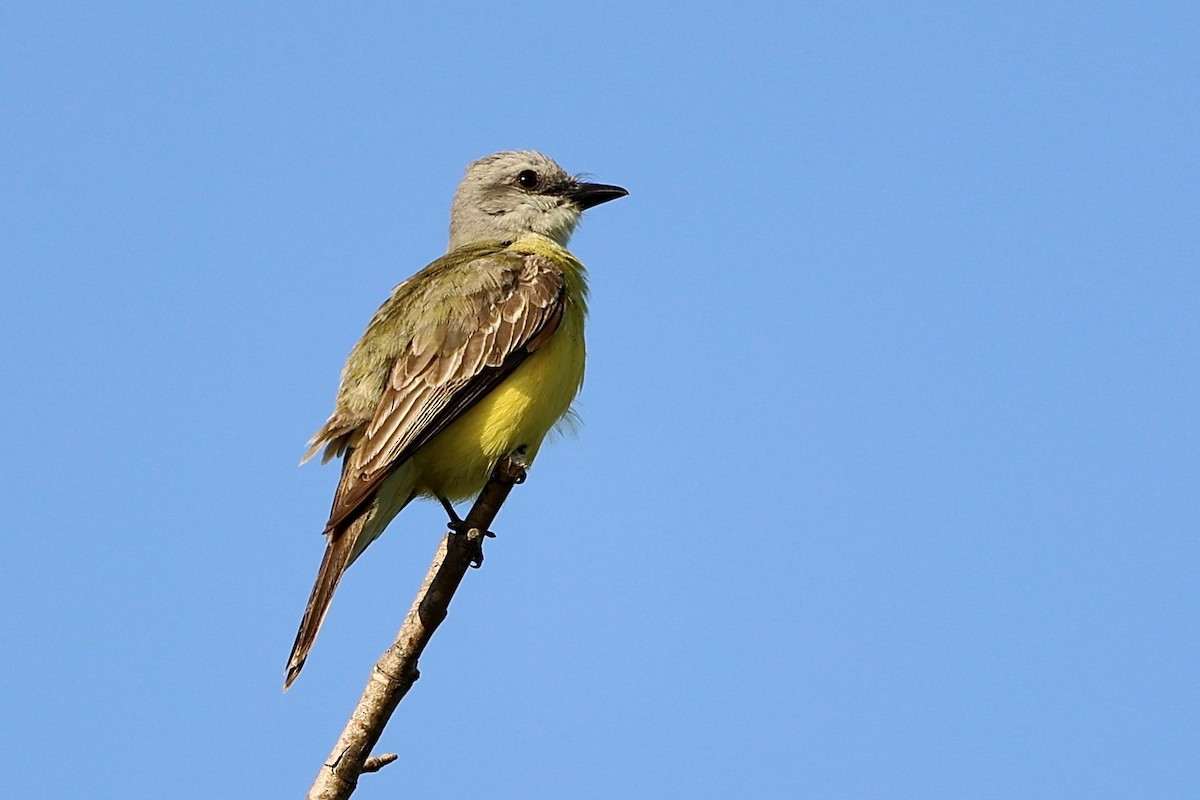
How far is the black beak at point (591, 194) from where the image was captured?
31.8 feet

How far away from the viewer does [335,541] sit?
6.73 meters

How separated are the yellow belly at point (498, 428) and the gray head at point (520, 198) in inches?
74.9

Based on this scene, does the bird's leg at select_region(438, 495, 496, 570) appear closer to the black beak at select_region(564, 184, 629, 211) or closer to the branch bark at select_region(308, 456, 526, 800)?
the branch bark at select_region(308, 456, 526, 800)

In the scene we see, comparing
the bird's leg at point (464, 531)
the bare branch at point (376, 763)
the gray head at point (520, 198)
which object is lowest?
the bare branch at point (376, 763)

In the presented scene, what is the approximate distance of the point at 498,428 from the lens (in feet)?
24.4

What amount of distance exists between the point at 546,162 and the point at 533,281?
209cm

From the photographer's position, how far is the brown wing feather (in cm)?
699

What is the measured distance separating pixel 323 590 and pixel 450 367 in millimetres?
1517

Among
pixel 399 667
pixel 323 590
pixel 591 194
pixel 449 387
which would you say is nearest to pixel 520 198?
pixel 591 194

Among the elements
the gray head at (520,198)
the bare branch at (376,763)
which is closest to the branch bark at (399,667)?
the bare branch at (376,763)

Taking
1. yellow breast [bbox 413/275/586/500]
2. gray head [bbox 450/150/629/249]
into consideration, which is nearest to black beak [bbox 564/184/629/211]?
gray head [bbox 450/150/629/249]

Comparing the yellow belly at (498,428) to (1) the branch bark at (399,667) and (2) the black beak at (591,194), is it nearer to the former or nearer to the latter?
(1) the branch bark at (399,667)

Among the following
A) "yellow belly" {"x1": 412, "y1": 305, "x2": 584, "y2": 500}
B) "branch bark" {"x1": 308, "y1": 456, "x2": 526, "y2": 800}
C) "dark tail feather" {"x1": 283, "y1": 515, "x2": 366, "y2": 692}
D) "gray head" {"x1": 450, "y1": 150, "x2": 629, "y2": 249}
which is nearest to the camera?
"branch bark" {"x1": 308, "y1": 456, "x2": 526, "y2": 800}

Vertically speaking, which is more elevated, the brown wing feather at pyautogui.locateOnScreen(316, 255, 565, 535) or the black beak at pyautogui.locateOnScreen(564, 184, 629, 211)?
the black beak at pyautogui.locateOnScreen(564, 184, 629, 211)
